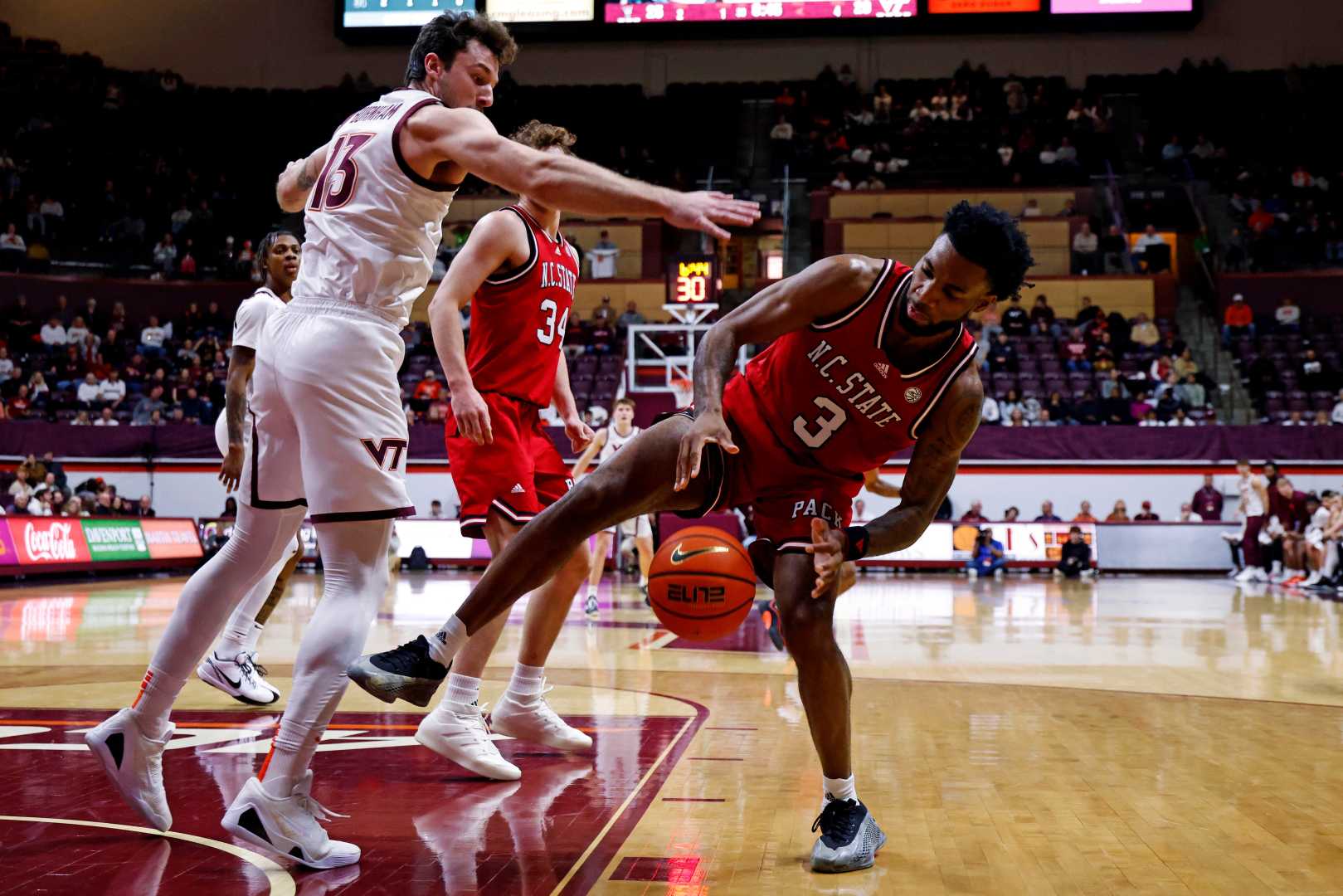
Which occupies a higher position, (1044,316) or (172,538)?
(1044,316)

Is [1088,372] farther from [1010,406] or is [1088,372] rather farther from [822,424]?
[822,424]

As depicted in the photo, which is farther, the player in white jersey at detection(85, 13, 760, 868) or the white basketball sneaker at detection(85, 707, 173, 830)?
the white basketball sneaker at detection(85, 707, 173, 830)

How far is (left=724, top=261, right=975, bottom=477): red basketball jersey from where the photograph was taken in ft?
12.0

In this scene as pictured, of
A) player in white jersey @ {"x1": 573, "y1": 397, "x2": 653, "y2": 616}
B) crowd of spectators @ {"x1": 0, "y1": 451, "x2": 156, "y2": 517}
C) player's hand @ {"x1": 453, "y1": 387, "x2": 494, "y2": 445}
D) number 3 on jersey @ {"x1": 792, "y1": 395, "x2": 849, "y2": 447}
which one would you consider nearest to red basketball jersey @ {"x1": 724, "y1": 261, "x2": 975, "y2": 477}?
number 3 on jersey @ {"x1": 792, "y1": 395, "x2": 849, "y2": 447}

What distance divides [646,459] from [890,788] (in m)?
1.58

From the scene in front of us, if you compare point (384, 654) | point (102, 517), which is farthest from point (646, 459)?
point (102, 517)

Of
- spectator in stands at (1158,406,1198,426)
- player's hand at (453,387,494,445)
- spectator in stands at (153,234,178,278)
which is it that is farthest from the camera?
spectator in stands at (153,234,178,278)

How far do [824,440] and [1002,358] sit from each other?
20290 millimetres

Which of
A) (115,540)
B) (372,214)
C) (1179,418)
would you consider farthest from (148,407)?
(372,214)

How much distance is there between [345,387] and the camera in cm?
336

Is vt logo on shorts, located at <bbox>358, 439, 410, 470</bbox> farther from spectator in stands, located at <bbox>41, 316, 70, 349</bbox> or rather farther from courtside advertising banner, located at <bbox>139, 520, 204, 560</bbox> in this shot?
spectator in stands, located at <bbox>41, 316, 70, 349</bbox>

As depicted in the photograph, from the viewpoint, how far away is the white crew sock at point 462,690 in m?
4.53

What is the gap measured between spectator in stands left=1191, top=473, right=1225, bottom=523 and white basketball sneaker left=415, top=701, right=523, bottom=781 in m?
18.1

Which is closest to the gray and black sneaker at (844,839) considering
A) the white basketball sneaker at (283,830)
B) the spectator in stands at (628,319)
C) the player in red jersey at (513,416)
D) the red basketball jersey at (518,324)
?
the white basketball sneaker at (283,830)
